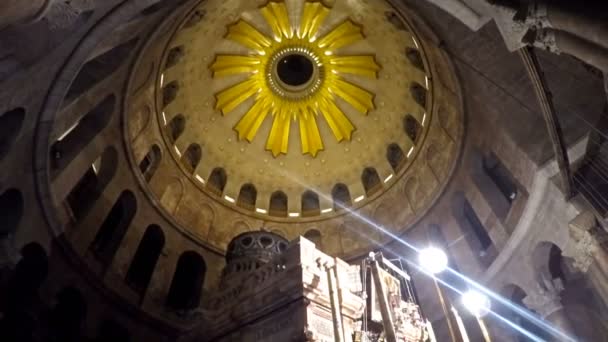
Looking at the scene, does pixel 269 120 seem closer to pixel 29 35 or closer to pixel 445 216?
pixel 445 216

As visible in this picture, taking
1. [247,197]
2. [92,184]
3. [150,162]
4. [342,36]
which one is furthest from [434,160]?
[92,184]

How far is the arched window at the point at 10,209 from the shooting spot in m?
8.95

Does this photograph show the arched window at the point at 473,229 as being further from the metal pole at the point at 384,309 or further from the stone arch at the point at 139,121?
the stone arch at the point at 139,121

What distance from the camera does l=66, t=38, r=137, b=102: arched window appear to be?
34.9 feet

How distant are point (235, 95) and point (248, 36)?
3044mm

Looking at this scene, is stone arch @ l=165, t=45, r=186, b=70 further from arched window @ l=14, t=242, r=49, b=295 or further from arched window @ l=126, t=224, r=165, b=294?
arched window @ l=14, t=242, r=49, b=295

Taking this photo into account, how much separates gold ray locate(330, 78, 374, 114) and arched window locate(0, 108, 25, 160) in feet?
47.4

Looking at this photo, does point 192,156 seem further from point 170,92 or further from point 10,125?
point 10,125

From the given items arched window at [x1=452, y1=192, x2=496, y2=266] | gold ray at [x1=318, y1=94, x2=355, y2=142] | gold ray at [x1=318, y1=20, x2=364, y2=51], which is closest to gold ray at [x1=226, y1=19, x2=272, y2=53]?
gold ray at [x1=318, y1=20, x2=364, y2=51]

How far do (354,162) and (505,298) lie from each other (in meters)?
9.75

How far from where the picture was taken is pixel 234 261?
13.5 metres

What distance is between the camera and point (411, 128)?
17688 millimetres

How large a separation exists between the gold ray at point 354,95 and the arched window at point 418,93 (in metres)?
2.74

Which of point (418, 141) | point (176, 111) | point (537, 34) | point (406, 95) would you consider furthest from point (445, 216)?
point (176, 111)
